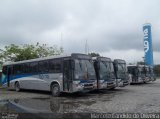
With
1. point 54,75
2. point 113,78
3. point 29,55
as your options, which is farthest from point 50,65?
point 29,55

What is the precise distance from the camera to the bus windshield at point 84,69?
58.4 feet

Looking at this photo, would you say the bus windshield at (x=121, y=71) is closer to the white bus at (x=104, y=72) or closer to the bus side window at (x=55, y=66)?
the white bus at (x=104, y=72)

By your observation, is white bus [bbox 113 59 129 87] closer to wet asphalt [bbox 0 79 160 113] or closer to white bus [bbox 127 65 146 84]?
wet asphalt [bbox 0 79 160 113]

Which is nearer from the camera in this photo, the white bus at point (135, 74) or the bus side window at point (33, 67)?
the bus side window at point (33, 67)

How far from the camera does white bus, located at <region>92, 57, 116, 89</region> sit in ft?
66.3

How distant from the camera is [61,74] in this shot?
1850 centimetres

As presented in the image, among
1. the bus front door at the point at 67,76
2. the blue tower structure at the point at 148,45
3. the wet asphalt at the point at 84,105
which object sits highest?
the blue tower structure at the point at 148,45

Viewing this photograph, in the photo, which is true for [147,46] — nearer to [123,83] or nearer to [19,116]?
[123,83]

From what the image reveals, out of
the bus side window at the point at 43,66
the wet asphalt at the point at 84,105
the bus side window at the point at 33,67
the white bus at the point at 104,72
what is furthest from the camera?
the bus side window at the point at 33,67

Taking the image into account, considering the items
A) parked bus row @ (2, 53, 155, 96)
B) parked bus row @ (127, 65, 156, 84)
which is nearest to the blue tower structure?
parked bus row @ (127, 65, 156, 84)

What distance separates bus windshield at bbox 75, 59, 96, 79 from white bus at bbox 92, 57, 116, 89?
127cm

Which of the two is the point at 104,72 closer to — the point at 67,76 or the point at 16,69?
the point at 67,76

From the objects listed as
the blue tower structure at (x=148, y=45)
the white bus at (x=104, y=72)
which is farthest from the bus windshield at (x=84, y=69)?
the blue tower structure at (x=148, y=45)

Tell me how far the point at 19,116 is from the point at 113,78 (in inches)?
570
